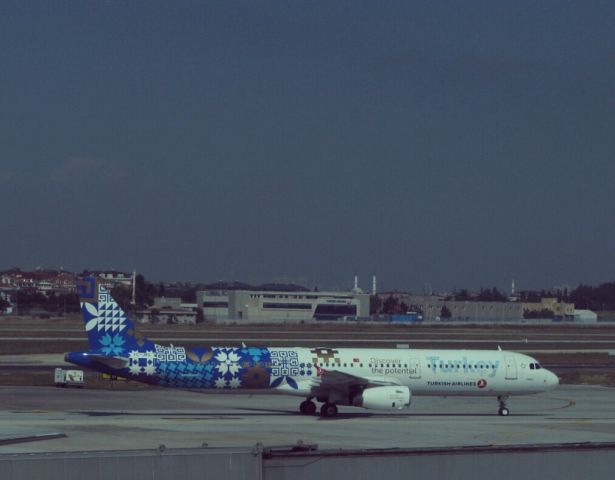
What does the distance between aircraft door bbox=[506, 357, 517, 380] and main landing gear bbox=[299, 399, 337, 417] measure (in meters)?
9.53

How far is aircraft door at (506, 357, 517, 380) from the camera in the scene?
2199 inches

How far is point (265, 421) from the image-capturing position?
4866 centimetres

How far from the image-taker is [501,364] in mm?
55938

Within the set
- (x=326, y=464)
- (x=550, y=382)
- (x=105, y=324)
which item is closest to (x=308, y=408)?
(x=105, y=324)

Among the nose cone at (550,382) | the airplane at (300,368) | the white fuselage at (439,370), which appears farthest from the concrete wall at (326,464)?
the nose cone at (550,382)

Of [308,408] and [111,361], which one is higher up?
[111,361]

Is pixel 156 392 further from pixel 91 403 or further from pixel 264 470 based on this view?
pixel 264 470

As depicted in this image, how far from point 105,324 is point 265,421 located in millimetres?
9239

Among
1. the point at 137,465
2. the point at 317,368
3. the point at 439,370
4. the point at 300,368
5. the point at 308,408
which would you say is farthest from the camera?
the point at 439,370

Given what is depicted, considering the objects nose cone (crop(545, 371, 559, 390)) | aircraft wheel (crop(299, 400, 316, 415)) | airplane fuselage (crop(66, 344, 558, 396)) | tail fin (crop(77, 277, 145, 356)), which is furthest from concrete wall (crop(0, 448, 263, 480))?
nose cone (crop(545, 371, 559, 390))

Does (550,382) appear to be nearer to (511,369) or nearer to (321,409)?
(511,369)

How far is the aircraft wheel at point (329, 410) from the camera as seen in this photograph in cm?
5216

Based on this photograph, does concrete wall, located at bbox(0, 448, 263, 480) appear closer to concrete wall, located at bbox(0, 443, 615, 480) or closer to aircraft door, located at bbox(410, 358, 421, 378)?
concrete wall, located at bbox(0, 443, 615, 480)

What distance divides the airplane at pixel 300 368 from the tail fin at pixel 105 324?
5 cm
